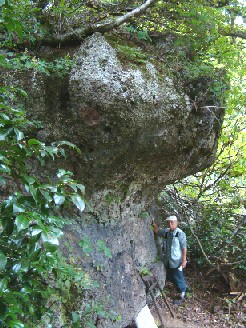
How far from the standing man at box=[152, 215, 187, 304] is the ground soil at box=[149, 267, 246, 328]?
253mm

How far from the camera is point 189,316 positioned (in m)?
5.75

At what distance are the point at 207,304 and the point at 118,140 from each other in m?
4.13

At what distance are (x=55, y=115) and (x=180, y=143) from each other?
1.92 metres

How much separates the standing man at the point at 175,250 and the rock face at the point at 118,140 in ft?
2.72

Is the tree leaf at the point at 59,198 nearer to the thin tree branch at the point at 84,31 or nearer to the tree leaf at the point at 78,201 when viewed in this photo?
the tree leaf at the point at 78,201

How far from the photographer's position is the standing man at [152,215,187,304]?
604 centimetres

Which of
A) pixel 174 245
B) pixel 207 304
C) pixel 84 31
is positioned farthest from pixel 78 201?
pixel 207 304

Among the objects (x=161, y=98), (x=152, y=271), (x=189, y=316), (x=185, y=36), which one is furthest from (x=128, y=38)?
(x=189, y=316)

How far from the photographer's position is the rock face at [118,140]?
3861 mm

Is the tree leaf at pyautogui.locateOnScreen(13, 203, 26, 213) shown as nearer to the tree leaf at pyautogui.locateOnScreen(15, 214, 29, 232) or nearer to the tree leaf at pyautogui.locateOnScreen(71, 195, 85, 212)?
the tree leaf at pyautogui.locateOnScreen(15, 214, 29, 232)

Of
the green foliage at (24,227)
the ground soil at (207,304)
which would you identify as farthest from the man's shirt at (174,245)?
the green foliage at (24,227)

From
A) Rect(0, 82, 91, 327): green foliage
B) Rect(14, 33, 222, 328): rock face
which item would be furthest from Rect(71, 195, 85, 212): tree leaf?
Rect(14, 33, 222, 328): rock face

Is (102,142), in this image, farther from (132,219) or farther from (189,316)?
(189,316)

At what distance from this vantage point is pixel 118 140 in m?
4.11
